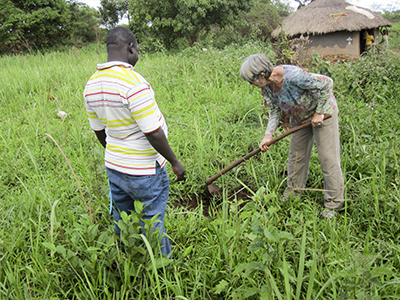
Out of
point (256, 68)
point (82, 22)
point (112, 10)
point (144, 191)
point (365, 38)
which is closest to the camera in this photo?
point (144, 191)

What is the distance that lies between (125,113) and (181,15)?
12.6 metres

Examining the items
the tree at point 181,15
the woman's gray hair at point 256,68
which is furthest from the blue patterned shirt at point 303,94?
the tree at point 181,15

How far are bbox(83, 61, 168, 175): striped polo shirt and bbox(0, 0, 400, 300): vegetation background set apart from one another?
0.20 meters

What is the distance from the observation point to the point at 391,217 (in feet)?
7.14

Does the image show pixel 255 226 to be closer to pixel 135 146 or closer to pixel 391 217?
pixel 135 146

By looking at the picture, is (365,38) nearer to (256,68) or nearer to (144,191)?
(256,68)

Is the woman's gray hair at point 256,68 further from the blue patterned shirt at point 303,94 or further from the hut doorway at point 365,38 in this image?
the hut doorway at point 365,38

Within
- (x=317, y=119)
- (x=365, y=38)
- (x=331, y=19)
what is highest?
(x=331, y=19)

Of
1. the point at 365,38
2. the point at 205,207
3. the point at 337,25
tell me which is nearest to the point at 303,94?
the point at 205,207

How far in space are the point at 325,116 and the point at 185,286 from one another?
5.47ft

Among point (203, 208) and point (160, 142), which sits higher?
point (160, 142)

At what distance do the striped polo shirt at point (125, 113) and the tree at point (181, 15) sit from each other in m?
12.0

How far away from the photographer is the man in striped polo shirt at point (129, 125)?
139 centimetres

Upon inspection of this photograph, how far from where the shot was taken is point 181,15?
12523 millimetres
